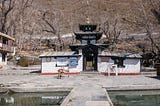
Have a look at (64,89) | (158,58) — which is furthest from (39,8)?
(64,89)

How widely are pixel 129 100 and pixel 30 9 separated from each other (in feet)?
276

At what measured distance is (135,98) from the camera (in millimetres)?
22734

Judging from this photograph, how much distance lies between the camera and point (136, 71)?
4309 centimetres

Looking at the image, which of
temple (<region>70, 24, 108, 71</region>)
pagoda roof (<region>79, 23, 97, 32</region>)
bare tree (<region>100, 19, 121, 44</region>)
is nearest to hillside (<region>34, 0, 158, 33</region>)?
bare tree (<region>100, 19, 121, 44</region>)

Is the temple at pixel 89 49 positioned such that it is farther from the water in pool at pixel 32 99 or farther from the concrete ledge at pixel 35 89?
the water in pool at pixel 32 99

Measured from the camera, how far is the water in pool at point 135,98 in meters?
20.7

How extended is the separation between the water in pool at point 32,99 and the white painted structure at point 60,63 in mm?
18871

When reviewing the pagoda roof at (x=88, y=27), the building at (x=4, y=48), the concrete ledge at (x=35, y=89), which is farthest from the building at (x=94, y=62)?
the concrete ledge at (x=35, y=89)

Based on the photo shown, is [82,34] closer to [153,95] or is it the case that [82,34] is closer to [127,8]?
[153,95]

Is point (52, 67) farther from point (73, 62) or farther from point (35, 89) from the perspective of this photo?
point (35, 89)

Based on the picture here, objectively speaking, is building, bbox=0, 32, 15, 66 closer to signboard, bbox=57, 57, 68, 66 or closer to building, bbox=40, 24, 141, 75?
building, bbox=40, 24, 141, 75

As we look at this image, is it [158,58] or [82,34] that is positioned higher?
[82,34]

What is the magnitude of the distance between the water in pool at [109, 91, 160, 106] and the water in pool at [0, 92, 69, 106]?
366 cm

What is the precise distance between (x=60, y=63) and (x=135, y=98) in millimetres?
21699
